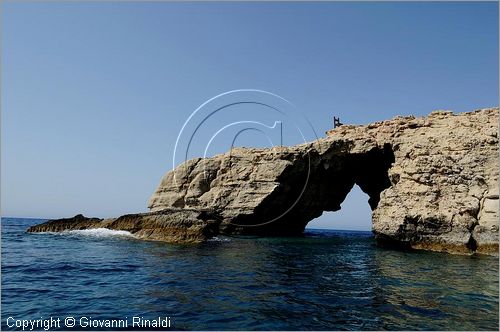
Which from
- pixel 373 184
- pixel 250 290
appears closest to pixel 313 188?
pixel 373 184

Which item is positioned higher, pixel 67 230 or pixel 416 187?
pixel 416 187

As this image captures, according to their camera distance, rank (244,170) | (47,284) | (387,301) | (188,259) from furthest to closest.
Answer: (244,170) → (188,259) → (47,284) → (387,301)

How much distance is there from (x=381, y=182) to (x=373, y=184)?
1254mm

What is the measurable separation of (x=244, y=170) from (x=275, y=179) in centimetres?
475

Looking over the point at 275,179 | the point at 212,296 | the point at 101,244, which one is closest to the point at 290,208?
the point at 275,179

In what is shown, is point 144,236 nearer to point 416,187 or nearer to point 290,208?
point 290,208

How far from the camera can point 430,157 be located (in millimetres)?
29938

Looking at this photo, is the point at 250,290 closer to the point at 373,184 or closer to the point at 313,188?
the point at 313,188

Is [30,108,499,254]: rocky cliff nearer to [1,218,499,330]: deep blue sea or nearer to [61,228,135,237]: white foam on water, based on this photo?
[61,228,135,237]: white foam on water

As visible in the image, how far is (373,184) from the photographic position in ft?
151

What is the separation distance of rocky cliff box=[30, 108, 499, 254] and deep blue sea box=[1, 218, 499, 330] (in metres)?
5.51

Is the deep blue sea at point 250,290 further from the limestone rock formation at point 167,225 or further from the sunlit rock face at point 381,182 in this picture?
the limestone rock formation at point 167,225

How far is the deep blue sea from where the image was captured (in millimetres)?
10164

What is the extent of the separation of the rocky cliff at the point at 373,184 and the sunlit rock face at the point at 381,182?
9cm
